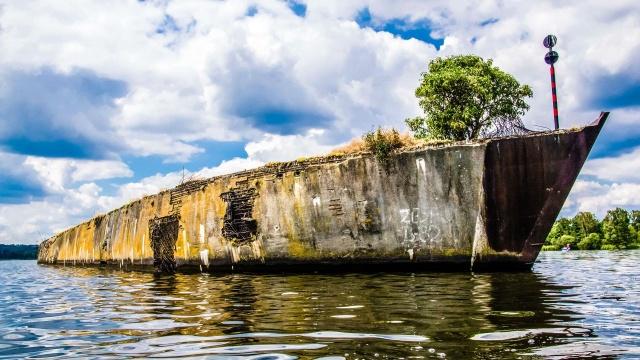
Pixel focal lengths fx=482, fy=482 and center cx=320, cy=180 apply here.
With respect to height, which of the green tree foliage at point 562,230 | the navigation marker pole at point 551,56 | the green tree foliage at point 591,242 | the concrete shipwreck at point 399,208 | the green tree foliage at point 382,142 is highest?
the navigation marker pole at point 551,56

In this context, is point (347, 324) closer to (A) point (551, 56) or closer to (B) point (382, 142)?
(B) point (382, 142)

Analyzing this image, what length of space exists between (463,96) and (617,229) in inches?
2034

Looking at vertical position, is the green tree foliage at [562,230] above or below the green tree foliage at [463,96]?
below

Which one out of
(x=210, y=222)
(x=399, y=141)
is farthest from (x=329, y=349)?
(x=210, y=222)

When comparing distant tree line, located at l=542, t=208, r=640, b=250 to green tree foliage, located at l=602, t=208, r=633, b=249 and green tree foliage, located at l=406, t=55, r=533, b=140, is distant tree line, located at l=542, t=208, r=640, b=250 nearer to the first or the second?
green tree foliage, located at l=602, t=208, r=633, b=249

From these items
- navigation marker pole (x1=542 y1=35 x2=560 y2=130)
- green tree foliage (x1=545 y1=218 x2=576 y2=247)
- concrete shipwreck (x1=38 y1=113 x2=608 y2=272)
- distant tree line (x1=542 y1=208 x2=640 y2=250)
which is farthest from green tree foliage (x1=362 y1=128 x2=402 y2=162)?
green tree foliage (x1=545 y1=218 x2=576 y2=247)

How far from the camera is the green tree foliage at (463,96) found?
2509 cm

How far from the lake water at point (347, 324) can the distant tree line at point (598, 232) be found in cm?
6470

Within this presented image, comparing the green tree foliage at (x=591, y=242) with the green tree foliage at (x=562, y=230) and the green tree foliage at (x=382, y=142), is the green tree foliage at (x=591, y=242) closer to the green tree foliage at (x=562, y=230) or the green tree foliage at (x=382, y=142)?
the green tree foliage at (x=562, y=230)

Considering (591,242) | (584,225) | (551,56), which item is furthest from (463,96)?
(584,225)

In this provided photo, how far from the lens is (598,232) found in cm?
6950

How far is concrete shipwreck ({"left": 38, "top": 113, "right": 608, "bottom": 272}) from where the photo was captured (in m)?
10.4

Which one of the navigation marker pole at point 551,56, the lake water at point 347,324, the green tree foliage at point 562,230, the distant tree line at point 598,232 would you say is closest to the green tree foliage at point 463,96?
the navigation marker pole at point 551,56

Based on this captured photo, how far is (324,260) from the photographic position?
12273mm
